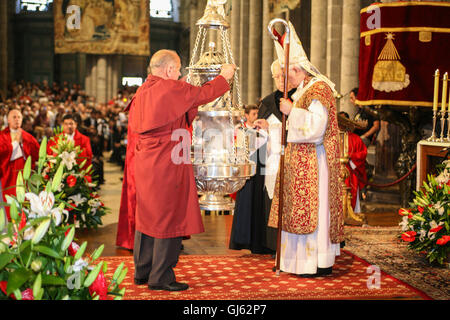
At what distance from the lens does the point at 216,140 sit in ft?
15.6

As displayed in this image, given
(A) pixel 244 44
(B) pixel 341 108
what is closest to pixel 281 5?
(B) pixel 341 108

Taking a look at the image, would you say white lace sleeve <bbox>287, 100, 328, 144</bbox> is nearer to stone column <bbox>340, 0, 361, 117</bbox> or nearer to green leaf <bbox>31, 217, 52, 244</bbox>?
green leaf <bbox>31, 217, 52, 244</bbox>

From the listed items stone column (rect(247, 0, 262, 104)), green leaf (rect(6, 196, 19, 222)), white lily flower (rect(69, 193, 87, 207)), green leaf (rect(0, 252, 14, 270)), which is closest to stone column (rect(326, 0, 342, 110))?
white lily flower (rect(69, 193, 87, 207))

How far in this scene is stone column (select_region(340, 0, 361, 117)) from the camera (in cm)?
1064

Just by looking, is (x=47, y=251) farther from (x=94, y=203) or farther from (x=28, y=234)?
(x=94, y=203)

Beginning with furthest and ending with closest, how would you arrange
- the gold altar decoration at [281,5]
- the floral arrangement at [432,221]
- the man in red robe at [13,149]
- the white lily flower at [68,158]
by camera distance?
the gold altar decoration at [281,5] → the man in red robe at [13,149] → the white lily flower at [68,158] → the floral arrangement at [432,221]

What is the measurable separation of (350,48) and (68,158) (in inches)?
209

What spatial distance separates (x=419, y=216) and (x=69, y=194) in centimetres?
386

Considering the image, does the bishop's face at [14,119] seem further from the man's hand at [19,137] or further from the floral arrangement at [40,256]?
the floral arrangement at [40,256]

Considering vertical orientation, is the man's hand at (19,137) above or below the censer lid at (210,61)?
below

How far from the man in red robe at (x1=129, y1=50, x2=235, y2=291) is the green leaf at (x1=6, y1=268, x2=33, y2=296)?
2512mm

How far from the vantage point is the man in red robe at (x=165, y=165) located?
4.41m

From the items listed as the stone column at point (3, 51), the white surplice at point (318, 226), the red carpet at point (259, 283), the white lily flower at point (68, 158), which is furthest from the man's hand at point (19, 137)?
the stone column at point (3, 51)

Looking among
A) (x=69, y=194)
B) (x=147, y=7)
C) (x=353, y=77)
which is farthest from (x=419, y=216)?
(x=147, y=7)
